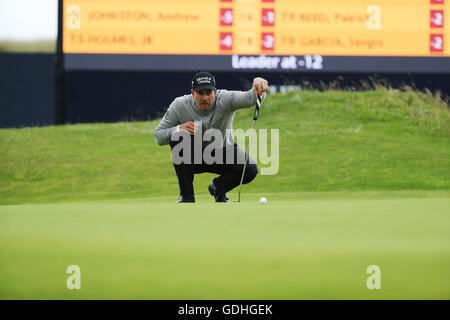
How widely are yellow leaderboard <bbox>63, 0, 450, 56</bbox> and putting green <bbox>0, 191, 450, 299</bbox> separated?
27.4 feet

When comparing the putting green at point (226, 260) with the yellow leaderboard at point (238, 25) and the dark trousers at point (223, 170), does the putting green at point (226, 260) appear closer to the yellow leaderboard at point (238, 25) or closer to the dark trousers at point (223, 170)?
the dark trousers at point (223, 170)

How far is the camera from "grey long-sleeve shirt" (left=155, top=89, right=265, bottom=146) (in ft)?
16.2

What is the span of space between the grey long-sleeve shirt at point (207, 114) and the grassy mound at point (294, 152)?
2.94m

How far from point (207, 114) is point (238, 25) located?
18.9 feet

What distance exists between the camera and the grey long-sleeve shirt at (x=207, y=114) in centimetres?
495

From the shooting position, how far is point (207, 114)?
5.02 metres

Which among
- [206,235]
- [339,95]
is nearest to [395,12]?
[339,95]
